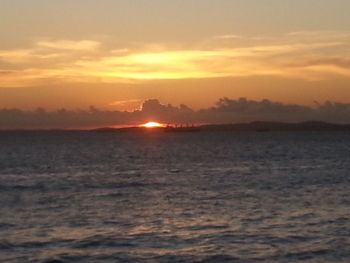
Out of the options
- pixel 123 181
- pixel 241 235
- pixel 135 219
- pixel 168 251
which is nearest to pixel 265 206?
pixel 135 219

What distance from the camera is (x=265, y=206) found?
42.1m

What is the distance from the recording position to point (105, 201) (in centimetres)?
4750

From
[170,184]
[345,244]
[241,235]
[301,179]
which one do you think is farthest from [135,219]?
[301,179]

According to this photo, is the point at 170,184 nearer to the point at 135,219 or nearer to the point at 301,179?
the point at 301,179

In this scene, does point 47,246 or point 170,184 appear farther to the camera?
point 170,184

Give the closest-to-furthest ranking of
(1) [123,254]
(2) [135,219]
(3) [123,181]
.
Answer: (1) [123,254]
(2) [135,219]
(3) [123,181]

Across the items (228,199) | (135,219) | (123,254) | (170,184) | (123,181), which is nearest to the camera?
(123,254)

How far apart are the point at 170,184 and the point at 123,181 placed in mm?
6478

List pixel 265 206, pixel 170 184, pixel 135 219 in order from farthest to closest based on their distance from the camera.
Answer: pixel 170 184
pixel 265 206
pixel 135 219

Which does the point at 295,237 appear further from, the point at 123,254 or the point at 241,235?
the point at 123,254

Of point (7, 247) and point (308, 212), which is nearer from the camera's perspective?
point (7, 247)

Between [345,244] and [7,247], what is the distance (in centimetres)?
1316

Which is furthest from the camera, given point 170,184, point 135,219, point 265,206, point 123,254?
point 170,184

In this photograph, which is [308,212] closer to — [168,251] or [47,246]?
[168,251]
